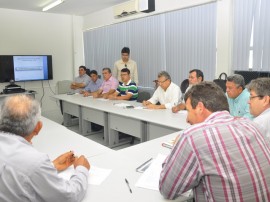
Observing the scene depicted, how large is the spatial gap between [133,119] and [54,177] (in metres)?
2.45

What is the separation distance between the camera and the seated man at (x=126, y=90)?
4.82 m

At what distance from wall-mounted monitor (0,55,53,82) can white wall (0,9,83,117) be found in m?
0.21

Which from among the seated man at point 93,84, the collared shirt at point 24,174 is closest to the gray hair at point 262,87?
the collared shirt at point 24,174

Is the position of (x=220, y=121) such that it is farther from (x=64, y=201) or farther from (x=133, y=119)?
(x=133, y=119)

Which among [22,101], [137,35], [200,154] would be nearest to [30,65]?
[137,35]

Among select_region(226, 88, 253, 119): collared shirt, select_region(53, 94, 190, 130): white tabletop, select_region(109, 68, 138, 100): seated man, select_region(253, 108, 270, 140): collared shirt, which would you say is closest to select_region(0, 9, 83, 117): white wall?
select_region(109, 68, 138, 100): seated man

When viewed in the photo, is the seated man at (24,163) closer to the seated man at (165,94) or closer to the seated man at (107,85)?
the seated man at (165,94)

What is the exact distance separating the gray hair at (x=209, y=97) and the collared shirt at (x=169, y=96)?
7.89ft

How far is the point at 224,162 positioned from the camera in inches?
42.7

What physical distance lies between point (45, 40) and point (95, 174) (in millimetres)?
6176

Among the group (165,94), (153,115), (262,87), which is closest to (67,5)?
(165,94)

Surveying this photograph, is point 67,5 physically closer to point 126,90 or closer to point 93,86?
point 93,86

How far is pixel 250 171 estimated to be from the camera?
1.09 meters

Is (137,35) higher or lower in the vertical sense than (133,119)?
higher
